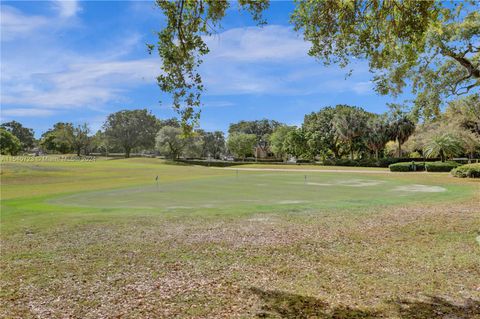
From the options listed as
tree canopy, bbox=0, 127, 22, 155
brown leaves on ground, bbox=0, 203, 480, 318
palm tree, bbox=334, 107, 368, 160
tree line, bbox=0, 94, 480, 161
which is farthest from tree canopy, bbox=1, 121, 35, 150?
brown leaves on ground, bbox=0, 203, 480, 318

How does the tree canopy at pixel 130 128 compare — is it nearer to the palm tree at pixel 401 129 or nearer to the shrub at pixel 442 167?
the palm tree at pixel 401 129

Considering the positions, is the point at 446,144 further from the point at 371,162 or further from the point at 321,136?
the point at 321,136

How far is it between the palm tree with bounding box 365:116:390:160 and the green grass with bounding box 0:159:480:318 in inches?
1984

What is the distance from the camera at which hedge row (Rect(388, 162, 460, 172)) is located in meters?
43.2

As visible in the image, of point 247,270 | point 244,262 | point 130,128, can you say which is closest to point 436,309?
point 247,270

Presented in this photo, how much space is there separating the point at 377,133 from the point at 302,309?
6441 centimetres

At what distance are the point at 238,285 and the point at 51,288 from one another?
372 cm

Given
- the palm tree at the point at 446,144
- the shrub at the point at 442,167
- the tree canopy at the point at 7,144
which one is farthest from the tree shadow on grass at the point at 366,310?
the tree canopy at the point at 7,144

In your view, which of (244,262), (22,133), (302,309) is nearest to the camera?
(302,309)

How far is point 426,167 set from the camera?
1747 inches

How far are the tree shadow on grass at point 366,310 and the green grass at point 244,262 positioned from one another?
17 mm

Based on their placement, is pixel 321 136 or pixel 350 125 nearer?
pixel 350 125

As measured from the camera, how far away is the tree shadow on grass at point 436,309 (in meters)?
5.61

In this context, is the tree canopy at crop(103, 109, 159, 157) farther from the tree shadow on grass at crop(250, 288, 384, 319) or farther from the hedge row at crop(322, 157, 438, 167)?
the tree shadow on grass at crop(250, 288, 384, 319)
